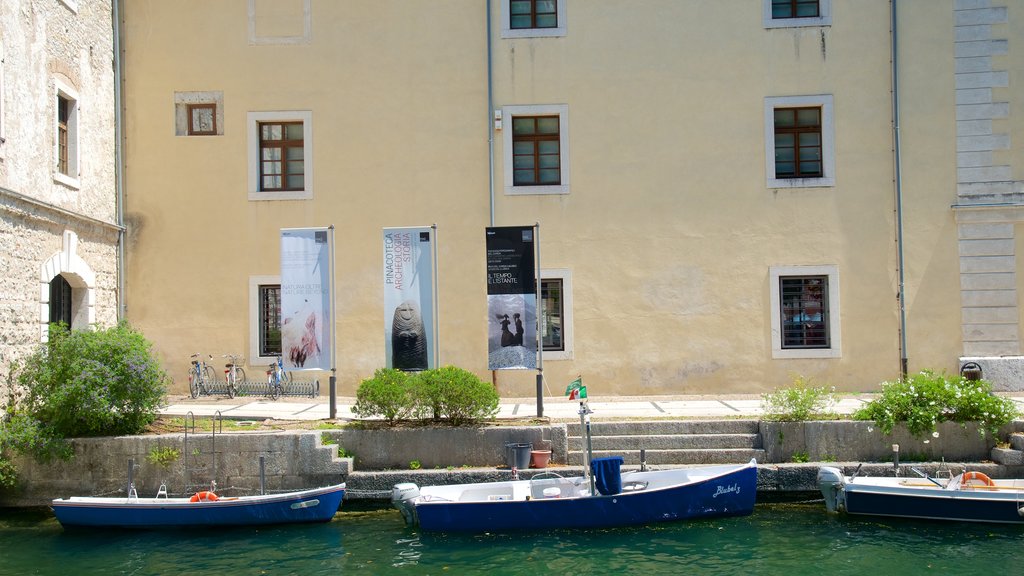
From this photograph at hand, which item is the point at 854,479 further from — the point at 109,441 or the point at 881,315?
the point at 109,441

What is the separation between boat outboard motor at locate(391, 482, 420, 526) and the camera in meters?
12.2

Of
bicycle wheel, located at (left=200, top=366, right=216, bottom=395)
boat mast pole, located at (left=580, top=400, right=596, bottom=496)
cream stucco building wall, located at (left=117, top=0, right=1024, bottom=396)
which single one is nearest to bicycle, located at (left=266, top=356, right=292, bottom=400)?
cream stucco building wall, located at (left=117, top=0, right=1024, bottom=396)

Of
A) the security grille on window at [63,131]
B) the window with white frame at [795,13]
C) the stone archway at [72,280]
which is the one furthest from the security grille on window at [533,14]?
the stone archway at [72,280]

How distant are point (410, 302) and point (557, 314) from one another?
4.40 m

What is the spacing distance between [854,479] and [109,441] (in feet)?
33.3

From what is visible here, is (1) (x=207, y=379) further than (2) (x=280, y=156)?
No

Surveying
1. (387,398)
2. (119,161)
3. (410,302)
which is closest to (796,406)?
(387,398)

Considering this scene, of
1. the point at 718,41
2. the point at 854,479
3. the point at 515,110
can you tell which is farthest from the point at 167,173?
the point at 854,479

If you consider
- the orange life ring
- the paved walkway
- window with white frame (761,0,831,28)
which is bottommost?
the orange life ring

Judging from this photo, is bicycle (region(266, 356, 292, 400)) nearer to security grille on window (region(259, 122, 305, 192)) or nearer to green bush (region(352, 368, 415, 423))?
security grille on window (region(259, 122, 305, 192))

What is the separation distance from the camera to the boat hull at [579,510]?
39.3 ft

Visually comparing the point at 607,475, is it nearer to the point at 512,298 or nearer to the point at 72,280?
the point at 512,298

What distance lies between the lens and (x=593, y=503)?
12.0 meters

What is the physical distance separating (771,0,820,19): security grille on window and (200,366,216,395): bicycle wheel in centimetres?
1301
